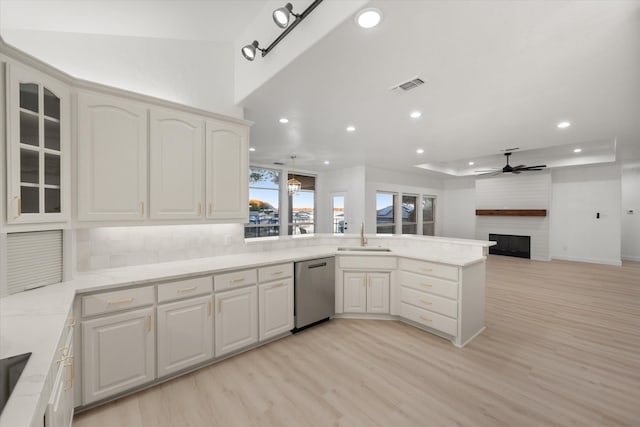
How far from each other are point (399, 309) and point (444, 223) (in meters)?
8.08

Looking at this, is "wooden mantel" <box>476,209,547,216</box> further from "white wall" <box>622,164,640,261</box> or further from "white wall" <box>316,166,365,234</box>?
"white wall" <box>316,166,365,234</box>

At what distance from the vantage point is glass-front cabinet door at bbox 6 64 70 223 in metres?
1.53

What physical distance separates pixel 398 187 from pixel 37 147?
796cm

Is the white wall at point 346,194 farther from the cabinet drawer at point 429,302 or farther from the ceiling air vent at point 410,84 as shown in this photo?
the ceiling air vent at point 410,84

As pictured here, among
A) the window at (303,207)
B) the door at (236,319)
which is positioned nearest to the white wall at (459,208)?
the window at (303,207)

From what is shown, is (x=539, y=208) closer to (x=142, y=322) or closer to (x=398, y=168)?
(x=398, y=168)

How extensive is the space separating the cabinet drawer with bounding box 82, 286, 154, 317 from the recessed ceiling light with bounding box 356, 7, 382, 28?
244 cm

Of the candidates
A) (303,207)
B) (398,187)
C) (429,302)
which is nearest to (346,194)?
(303,207)

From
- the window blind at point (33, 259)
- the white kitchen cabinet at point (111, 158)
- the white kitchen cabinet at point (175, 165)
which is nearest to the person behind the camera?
the window blind at point (33, 259)

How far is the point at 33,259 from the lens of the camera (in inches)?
69.9

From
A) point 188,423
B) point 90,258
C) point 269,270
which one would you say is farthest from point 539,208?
point 90,258

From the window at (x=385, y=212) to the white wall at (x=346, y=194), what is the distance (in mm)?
792

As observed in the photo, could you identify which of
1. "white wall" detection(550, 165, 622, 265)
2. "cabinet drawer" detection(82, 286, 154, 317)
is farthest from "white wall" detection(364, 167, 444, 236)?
"cabinet drawer" detection(82, 286, 154, 317)

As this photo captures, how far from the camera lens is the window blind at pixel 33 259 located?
1660mm
